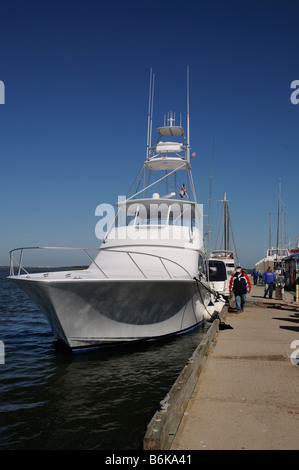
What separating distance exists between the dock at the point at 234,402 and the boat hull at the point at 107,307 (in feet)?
5.40

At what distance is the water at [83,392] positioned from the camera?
4.71 m

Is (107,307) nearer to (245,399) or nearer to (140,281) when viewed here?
(140,281)

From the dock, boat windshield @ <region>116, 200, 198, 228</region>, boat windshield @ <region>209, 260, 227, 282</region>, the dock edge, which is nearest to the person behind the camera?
the dock edge

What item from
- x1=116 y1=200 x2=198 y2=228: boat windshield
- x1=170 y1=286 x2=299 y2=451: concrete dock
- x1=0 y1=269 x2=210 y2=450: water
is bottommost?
x1=0 y1=269 x2=210 y2=450: water

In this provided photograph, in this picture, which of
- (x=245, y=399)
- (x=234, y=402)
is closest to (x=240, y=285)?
(x=245, y=399)

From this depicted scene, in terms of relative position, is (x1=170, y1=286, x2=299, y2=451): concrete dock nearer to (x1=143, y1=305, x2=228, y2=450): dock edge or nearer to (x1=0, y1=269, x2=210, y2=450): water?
(x1=143, y1=305, x2=228, y2=450): dock edge

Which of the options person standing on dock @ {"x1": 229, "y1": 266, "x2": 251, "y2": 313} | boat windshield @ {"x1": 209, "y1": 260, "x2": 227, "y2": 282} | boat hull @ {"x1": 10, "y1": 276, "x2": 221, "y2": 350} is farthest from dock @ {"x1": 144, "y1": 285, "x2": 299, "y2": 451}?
boat windshield @ {"x1": 209, "y1": 260, "x2": 227, "y2": 282}

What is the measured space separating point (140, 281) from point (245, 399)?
3932 millimetres

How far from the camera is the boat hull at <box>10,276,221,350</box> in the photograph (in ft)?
Result: 25.3

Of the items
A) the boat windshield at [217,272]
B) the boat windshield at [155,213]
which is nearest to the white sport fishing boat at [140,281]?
the boat windshield at [155,213]

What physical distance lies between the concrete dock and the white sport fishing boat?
178cm

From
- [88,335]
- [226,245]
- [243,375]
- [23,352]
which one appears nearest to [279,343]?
[243,375]

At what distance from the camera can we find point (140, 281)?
26.2ft
